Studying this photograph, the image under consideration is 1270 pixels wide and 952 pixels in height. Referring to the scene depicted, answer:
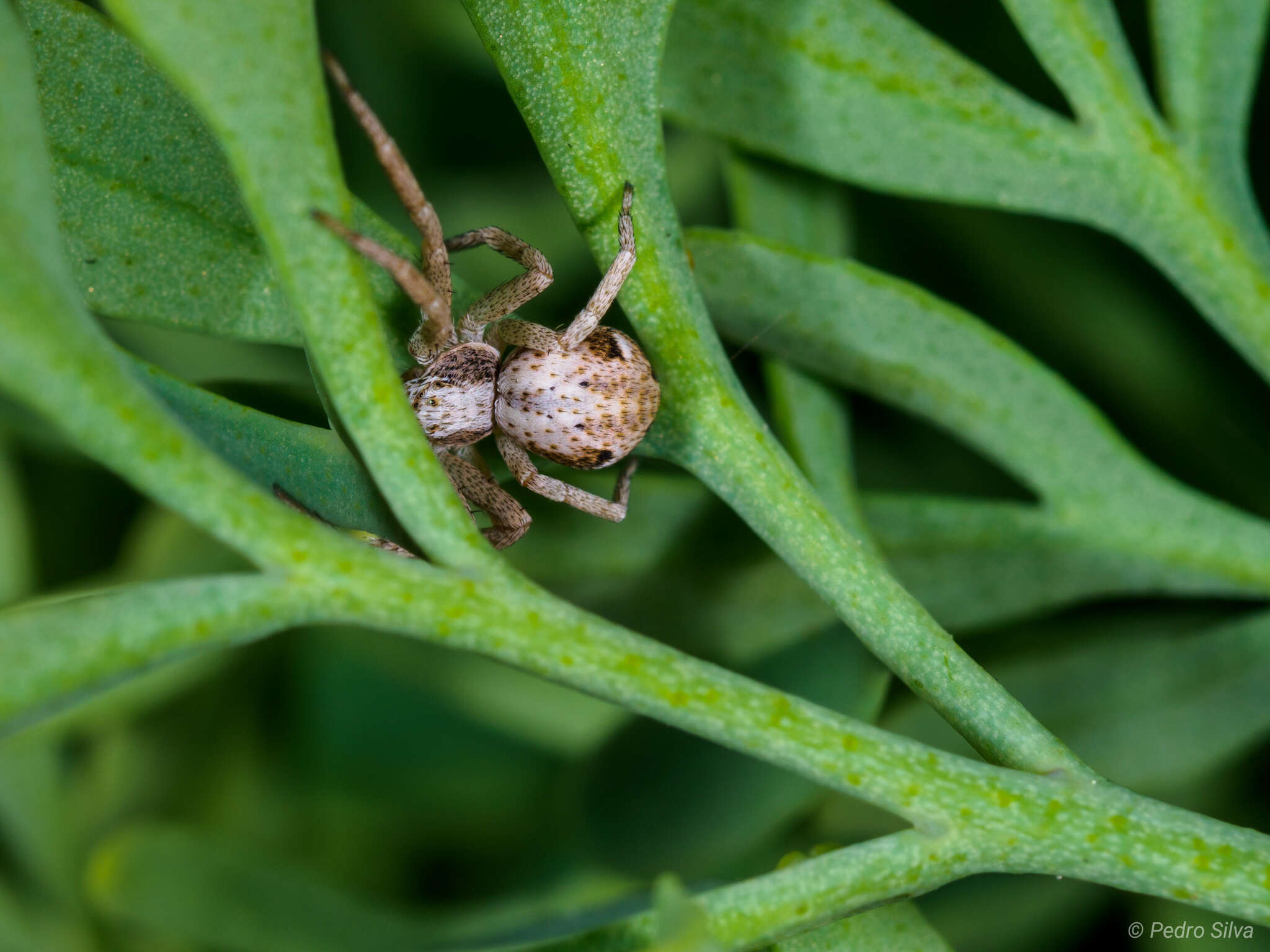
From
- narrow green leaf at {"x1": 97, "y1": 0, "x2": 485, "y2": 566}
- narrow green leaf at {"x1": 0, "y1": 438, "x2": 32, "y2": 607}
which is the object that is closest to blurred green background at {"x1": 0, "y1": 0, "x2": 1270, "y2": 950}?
narrow green leaf at {"x1": 0, "y1": 438, "x2": 32, "y2": 607}

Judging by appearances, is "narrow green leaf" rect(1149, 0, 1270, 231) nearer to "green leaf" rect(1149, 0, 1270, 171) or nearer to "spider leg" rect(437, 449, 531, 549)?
"green leaf" rect(1149, 0, 1270, 171)

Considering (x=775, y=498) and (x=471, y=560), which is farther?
(x=775, y=498)

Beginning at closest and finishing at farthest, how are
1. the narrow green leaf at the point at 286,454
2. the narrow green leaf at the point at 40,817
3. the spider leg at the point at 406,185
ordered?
the narrow green leaf at the point at 286,454 → the spider leg at the point at 406,185 → the narrow green leaf at the point at 40,817

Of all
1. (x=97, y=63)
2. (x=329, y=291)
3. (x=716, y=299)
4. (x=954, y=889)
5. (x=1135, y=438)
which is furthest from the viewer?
(x=1135, y=438)

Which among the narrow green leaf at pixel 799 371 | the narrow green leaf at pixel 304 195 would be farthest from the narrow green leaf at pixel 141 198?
the narrow green leaf at pixel 799 371

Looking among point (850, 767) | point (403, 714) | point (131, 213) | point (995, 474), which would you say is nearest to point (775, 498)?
point (850, 767)

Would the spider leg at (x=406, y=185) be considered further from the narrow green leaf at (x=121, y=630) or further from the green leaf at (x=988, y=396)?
the narrow green leaf at (x=121, y=630)

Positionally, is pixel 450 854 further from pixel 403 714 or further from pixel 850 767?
pixel 850 767

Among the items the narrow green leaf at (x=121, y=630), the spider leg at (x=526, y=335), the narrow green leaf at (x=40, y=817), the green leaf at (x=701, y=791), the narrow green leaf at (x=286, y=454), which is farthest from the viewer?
the spider leg at (x=526, y=335)
